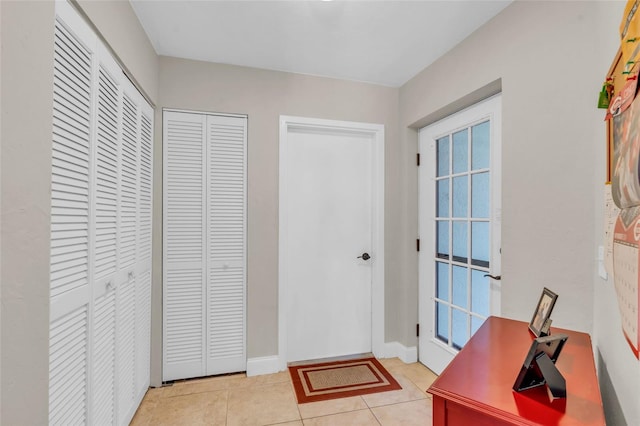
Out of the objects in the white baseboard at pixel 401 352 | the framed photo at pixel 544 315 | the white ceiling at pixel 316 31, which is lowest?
the white baseboard at pixel 401 352

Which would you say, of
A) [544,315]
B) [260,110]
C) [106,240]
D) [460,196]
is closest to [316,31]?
[260,110]

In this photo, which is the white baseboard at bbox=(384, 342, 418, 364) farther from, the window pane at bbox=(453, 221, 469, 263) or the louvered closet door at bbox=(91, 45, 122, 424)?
the louvered closet door at bbox=(91, 45, 122, 424)

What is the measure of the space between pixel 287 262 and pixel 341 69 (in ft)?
5.47

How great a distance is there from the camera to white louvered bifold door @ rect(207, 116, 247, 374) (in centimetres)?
251

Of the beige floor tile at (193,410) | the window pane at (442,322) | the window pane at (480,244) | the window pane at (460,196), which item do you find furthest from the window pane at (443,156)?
the beige floor tile at (193,410)

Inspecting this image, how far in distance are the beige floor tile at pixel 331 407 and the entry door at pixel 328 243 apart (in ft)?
2.11

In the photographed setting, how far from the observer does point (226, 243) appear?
254 cm

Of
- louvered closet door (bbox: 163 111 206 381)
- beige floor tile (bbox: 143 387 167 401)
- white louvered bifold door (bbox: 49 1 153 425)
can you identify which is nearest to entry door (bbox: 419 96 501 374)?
louvered closet door (bbox: 163 111 206 381)

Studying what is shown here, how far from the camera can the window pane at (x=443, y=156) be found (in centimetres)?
253

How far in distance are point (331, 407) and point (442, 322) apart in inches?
43.8

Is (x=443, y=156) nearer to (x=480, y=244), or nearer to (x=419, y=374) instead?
(x=480, y=244)

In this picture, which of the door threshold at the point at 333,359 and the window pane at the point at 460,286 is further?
the door threshold at the point at 333,359

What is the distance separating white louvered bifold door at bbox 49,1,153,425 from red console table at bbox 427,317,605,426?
1.32m

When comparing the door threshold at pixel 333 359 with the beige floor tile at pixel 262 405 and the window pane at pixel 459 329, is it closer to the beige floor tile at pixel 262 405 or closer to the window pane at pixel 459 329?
the beige floor tile at pixel 262 405
